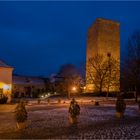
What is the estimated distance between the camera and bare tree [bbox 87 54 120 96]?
6006 cm

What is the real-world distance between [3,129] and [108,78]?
45235 millimetres

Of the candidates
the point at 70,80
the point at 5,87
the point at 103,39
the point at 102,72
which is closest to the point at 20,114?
the point at 5,87

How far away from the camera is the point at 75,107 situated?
59.9 ft

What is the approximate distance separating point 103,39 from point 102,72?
12.0 meters

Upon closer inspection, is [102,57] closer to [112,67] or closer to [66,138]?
[112,67]

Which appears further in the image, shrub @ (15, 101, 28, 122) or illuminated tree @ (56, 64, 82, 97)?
illuminated tree @ (56, 64, 82, 97)

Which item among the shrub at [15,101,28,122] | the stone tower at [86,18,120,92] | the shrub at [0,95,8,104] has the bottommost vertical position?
the shrub at [15,101,28,122]

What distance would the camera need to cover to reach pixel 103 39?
69.8 meters

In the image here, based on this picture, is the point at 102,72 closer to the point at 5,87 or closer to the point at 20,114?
the point at 5,87

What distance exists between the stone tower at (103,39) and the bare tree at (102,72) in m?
2.94

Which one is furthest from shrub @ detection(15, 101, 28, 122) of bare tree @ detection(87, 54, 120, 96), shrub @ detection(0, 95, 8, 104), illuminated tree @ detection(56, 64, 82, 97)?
illuminated tree @ detection(56, 64, 82, 97)

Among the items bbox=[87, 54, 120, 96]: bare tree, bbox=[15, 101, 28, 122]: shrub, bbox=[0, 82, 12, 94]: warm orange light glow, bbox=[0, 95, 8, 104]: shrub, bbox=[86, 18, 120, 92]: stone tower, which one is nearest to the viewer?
bbox=[15, 101, 28, 122]: shrub

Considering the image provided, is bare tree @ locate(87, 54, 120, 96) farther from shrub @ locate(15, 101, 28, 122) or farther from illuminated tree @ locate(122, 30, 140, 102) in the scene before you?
shrub @ locate(15, 101, 28, 122)

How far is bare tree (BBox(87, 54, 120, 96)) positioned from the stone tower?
2.94 m
